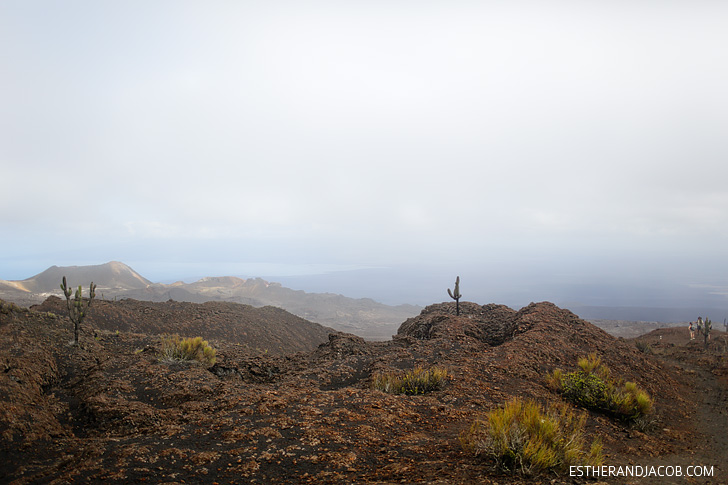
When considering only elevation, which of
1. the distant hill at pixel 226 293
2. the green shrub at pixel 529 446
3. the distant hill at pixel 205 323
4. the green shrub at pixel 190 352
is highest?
the green shrub at pixel 529 446

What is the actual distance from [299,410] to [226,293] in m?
69.8

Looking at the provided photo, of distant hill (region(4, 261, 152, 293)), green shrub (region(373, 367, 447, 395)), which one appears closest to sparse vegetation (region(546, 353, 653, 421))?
green shrub (region(373, 367, 447, 395))

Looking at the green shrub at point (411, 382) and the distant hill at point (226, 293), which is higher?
the green shrub at point (411, 382)

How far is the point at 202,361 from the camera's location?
36.1 feet

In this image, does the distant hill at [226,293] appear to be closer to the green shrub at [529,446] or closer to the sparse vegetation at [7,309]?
the sparse vegetation at [7,309]

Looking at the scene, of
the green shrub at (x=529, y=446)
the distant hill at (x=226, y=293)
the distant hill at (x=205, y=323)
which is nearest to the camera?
the green shrub at (x=529, y=446)

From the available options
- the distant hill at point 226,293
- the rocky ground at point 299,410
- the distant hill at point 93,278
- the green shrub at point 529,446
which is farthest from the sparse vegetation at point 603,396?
the distant hill at point 93,278

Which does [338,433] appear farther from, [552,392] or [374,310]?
[374,310]

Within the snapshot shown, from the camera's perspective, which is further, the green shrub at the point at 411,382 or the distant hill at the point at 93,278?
the distant hill at the point at 93,278

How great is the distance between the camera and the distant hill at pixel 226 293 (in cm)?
5622

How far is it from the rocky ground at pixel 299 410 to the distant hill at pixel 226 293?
37691 mm

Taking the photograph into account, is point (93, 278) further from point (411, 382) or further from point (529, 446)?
point (529, 446)

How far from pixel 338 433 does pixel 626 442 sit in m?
5.41

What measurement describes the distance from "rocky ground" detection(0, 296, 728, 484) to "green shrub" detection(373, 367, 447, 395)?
1.08 ft
